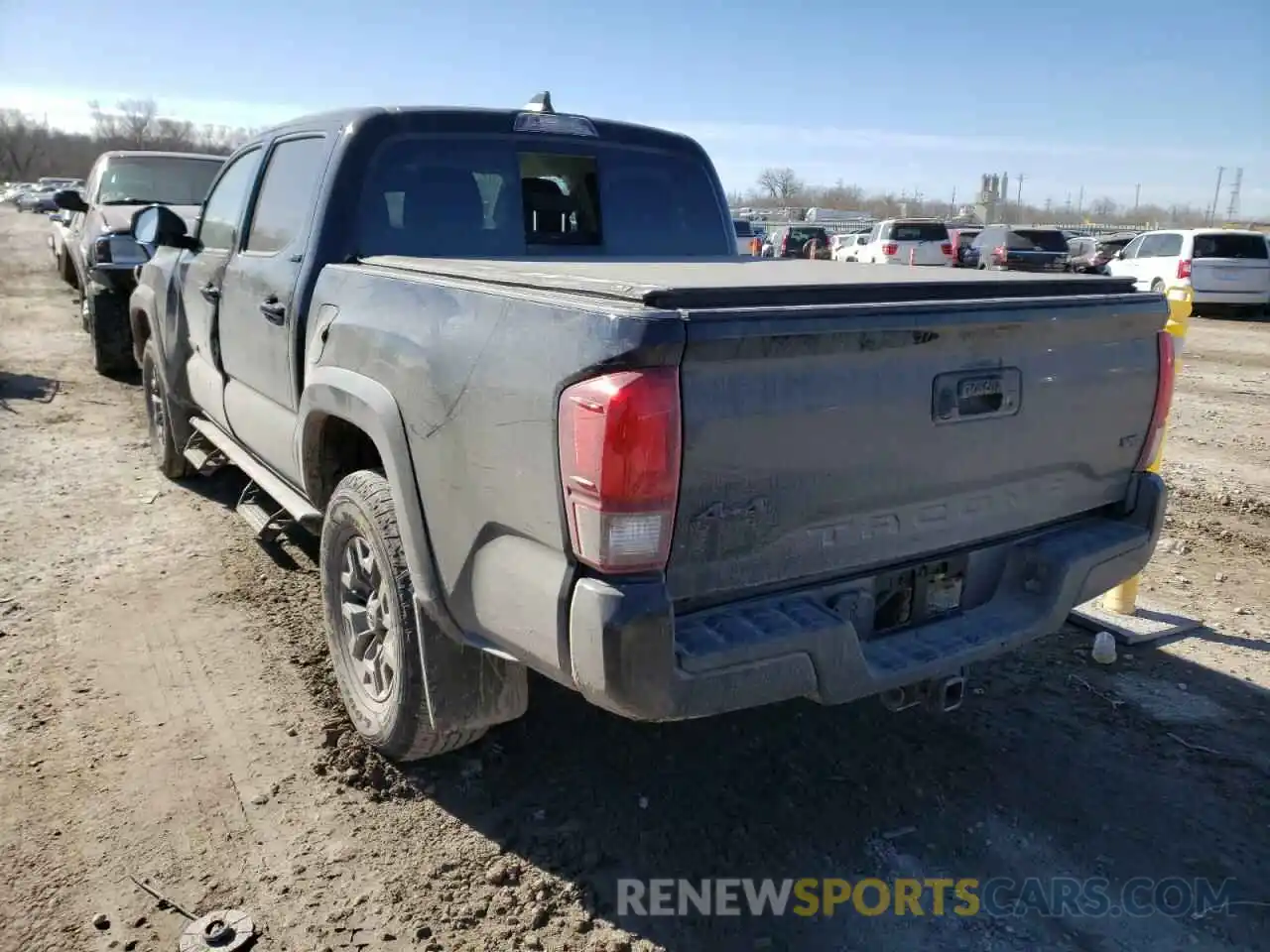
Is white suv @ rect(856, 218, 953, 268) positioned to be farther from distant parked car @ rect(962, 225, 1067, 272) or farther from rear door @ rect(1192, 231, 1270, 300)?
rear door @ rect(1192, 231, 1270, 300)

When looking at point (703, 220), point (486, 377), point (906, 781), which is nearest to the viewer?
point (486, 377)

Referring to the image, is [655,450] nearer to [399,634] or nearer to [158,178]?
[399,634]

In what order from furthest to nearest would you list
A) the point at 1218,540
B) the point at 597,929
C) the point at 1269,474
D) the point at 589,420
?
the point at 1269,474, the point at 1218,540, the point at 597,929, the point at 589,420

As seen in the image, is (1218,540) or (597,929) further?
(1218,540)

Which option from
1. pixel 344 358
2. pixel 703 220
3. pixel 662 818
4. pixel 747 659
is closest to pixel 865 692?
pixel 747 659

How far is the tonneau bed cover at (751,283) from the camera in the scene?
226cm

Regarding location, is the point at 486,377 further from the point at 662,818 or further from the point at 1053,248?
the point at 1053,248

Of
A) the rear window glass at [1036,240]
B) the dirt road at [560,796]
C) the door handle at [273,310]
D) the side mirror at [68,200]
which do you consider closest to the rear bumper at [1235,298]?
the rear window glass at [1036,240]

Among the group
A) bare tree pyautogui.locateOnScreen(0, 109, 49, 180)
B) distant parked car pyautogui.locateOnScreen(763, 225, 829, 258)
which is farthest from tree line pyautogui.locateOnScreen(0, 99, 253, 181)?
distant parked car pyautogui.locateOnScreen(763, 225, 829, 258)

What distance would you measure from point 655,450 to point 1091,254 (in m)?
28.4

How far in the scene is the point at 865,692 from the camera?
2514 mm

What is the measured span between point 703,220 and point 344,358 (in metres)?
2.17

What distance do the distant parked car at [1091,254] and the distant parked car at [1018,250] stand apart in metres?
0.36

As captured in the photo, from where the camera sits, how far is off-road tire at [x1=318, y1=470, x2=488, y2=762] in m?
2.91
